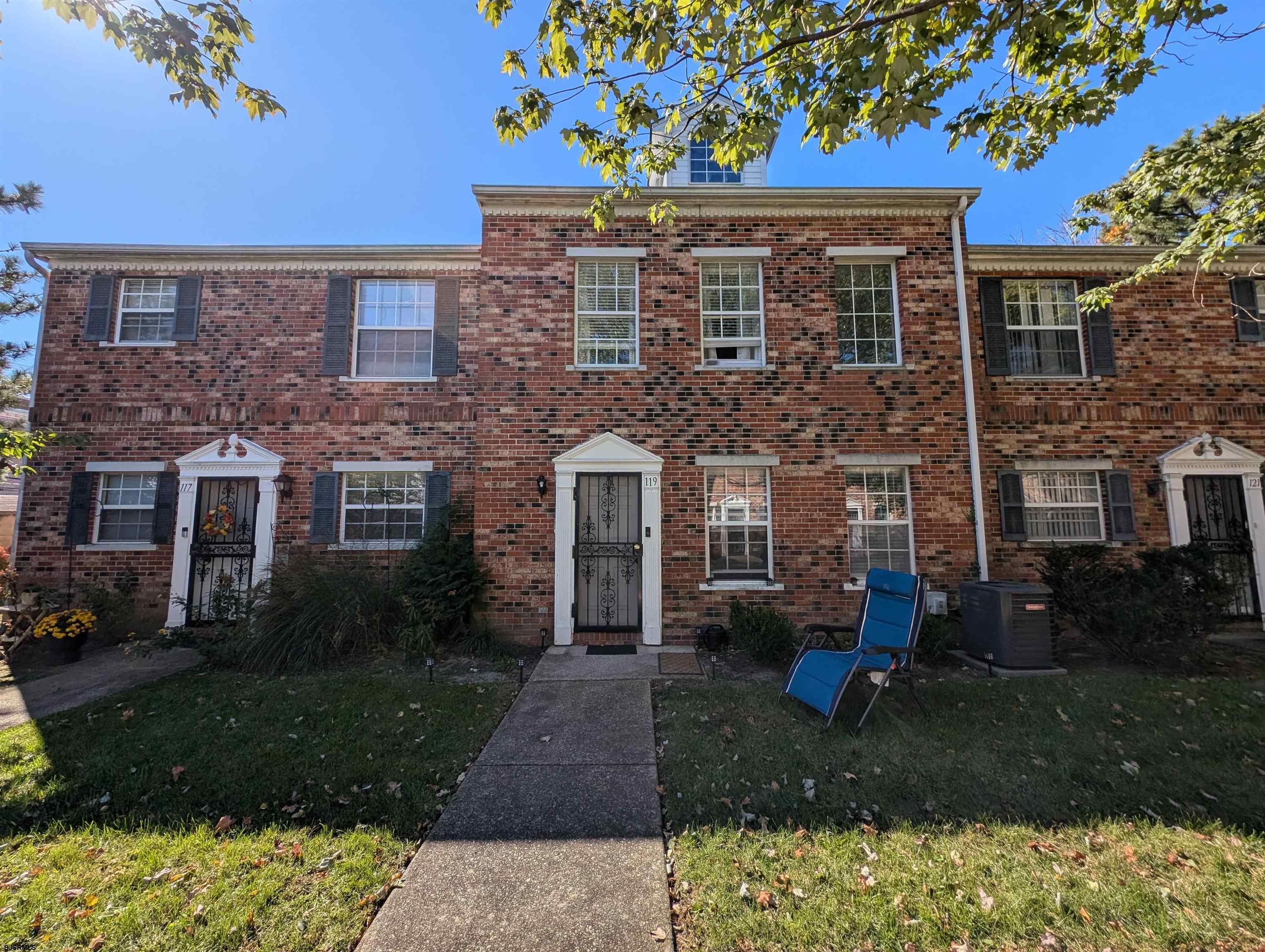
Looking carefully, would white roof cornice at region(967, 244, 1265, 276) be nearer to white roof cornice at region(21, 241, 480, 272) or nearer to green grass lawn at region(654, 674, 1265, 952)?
green grass lawn at region(654, 674, 1265, 952)

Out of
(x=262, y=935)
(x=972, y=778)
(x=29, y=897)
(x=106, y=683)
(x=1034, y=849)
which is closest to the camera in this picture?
(x=262, y=935)

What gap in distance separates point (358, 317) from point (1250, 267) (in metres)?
15.2

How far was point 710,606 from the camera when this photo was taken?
7461mm

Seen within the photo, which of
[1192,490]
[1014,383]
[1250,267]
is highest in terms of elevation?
[1250,267]

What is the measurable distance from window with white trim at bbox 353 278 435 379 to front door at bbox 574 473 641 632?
12.4ft

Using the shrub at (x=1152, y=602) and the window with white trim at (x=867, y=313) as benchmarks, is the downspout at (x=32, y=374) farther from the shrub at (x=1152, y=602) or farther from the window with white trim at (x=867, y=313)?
the shrub at (x=1152, y=602)

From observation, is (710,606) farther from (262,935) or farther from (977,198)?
(977,198)

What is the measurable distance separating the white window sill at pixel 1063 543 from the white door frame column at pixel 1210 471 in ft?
3.18

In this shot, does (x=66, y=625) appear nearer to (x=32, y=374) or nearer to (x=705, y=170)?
(x=32, y=374)

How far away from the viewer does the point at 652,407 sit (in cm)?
777

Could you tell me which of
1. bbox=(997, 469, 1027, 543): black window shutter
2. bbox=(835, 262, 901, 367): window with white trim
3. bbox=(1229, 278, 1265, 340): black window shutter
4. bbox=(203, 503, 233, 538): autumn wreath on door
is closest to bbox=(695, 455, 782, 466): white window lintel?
bbox=(835, 262, 901, 367): window with white trim

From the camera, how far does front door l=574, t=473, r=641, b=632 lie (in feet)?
24.9

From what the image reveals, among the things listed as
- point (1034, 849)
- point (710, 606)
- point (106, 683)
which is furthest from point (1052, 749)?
point (106, 683)

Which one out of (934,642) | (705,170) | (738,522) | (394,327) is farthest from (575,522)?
→ (705,170)
